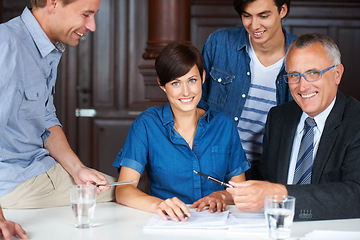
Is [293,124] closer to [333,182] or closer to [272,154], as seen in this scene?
[272,154]

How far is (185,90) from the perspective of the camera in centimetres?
220

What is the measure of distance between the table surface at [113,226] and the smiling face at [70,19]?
597 millimetres

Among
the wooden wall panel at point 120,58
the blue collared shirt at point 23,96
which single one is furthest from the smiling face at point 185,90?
the wooden wall panel at point 120,58

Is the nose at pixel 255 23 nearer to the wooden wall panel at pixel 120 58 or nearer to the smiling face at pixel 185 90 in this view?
the smiling face at pixel 185 90

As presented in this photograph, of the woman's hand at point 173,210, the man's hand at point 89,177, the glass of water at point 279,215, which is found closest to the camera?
the glass of water at point 279,215

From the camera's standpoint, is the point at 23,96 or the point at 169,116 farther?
the point at 169,116

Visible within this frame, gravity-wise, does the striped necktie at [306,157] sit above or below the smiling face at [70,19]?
below

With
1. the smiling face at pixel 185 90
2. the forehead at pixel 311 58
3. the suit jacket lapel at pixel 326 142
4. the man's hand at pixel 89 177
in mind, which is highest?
the forehead at pixel 311 58

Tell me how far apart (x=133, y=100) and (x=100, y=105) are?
1.01ft

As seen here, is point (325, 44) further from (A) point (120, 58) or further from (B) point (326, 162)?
(A) point (120, 58)

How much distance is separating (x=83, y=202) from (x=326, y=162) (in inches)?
36.6

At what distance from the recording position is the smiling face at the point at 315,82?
2090 millimetres

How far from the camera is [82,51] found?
5.02 meters

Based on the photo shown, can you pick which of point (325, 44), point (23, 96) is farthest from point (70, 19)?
point (325, 44)
